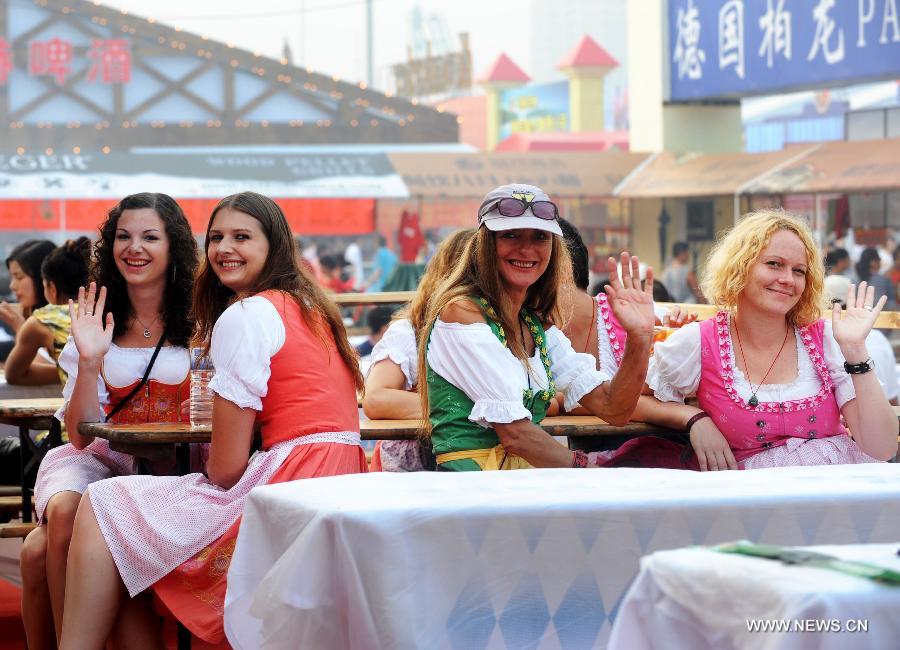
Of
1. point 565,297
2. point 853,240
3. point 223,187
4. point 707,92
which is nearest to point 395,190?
point 223,187

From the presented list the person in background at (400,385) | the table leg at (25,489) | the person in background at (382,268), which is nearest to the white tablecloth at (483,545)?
the person in background at (400,385)

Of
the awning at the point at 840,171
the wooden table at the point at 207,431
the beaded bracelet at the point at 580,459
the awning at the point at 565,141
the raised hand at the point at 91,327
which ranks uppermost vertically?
the awning at the point at 565,141

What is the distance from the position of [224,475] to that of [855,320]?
70.3 inches

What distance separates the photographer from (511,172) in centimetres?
2039

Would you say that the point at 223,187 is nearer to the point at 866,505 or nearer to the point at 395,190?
the point at 395,190

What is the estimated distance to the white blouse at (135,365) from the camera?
13.3 ft

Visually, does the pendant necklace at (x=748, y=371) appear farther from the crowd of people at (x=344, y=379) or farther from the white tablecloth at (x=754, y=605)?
the white tablecloth at (x=754, y=605)

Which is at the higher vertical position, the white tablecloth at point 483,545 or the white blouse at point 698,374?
the white blouse at point 698,374

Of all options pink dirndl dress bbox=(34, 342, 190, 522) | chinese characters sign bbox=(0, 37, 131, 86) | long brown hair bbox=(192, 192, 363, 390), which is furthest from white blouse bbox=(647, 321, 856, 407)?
chinese characters sign bbox=(0, 37, 131, 86)

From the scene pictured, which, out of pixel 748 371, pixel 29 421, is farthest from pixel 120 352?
pixel 748 371

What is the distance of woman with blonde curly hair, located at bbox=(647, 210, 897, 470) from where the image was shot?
150 inches

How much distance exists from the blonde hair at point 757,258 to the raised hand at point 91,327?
1.80 metres

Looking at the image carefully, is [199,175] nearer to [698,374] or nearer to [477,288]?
[698,374]

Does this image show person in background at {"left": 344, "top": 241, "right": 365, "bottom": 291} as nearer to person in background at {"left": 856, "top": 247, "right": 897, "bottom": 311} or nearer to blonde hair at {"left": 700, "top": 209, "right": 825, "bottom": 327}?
person in background at {"left": 856, "top": 247, "right": 897, "bottom": 311}
